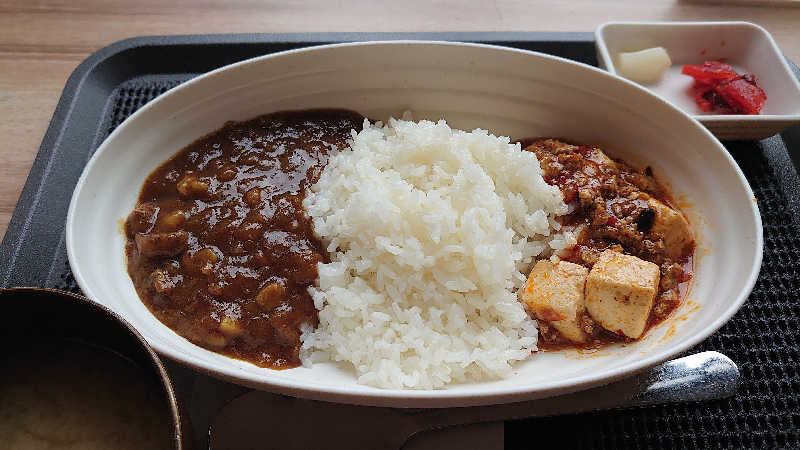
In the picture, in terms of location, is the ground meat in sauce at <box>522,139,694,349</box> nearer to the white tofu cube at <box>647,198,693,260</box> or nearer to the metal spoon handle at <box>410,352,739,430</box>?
the white tofu cube at <box>647,198,693,260</box>

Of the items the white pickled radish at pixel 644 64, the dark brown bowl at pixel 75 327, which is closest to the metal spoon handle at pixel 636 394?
the dark brown bowl at pixel 75 327

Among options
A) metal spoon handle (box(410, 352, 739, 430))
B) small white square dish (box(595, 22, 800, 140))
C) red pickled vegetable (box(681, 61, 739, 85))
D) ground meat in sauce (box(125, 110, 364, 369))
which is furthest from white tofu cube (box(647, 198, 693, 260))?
ground meat in sauce (box(125, 110, 364, 369))

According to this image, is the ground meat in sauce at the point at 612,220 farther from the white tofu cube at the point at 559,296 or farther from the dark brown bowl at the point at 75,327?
the dark brown bowl at the point at 75,327

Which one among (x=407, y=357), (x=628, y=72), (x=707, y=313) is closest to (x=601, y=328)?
(x=707, y=313)

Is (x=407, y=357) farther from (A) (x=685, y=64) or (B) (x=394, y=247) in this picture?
(A) (x=685, y=64)

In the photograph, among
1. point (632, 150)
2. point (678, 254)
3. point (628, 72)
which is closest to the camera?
point (678, 254)
